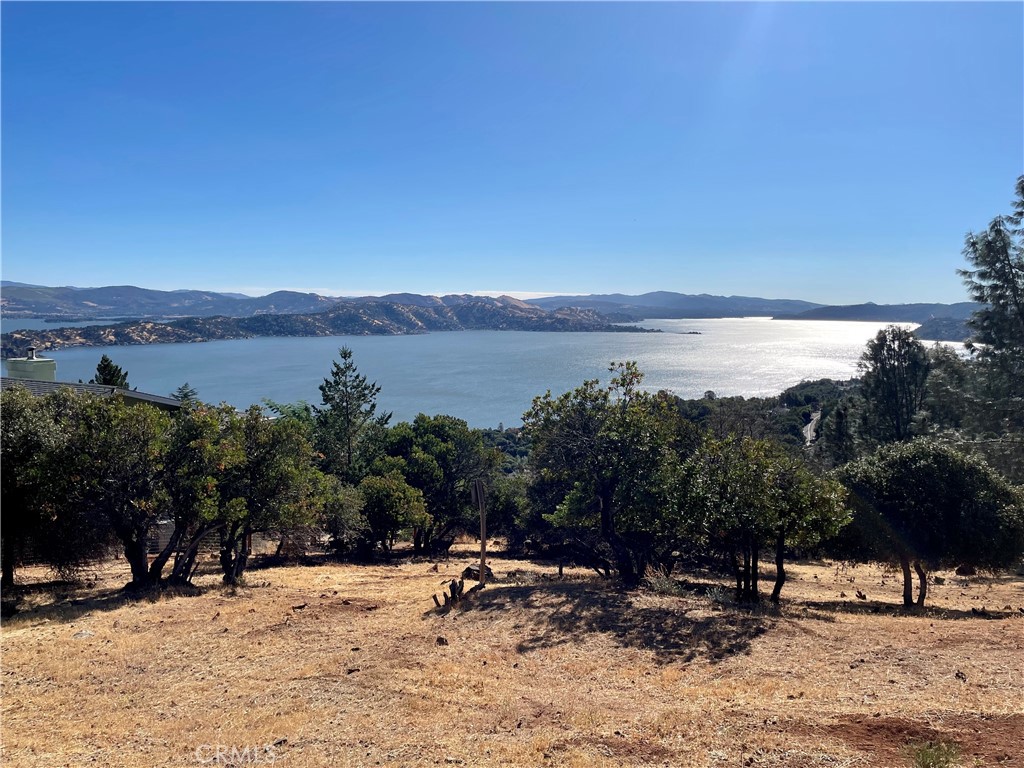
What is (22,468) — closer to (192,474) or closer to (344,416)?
(192,474)

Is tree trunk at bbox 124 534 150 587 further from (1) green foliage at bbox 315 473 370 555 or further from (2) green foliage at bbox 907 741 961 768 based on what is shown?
(2) green foliage at bbox 907 741 961 768

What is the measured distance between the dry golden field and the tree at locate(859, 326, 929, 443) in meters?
20.6

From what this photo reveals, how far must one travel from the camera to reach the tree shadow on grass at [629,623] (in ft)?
29.9

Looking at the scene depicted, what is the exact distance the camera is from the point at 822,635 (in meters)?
9.45

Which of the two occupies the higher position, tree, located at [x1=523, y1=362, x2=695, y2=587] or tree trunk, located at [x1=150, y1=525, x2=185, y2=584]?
tree, located at [x1=523, y1=362, x2=695, y2=587]

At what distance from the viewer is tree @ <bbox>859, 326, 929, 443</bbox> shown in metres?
30.2

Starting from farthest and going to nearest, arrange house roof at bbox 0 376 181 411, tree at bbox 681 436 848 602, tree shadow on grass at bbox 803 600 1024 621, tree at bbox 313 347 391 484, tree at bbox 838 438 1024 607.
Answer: tree at bbox 313 347 391 484 → house roof at bbox 0 376 181 411 → tree at bbox 838 438 1024 607 → tree shadow on grass at bbox 803 600 1024 621 → tree at bbox 681 436 848 602

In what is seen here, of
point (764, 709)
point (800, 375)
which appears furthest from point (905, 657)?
point (800, 375)

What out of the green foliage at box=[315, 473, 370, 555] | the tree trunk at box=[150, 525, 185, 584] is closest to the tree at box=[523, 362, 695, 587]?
the green foliage at box=[315, 473, 370, 555]

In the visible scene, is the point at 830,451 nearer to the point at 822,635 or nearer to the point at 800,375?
the point at 822,635

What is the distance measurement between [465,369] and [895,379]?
361 feet

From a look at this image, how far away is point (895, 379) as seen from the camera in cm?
3075

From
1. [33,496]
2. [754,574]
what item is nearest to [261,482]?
[33,496]

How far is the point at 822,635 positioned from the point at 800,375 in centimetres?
12593
